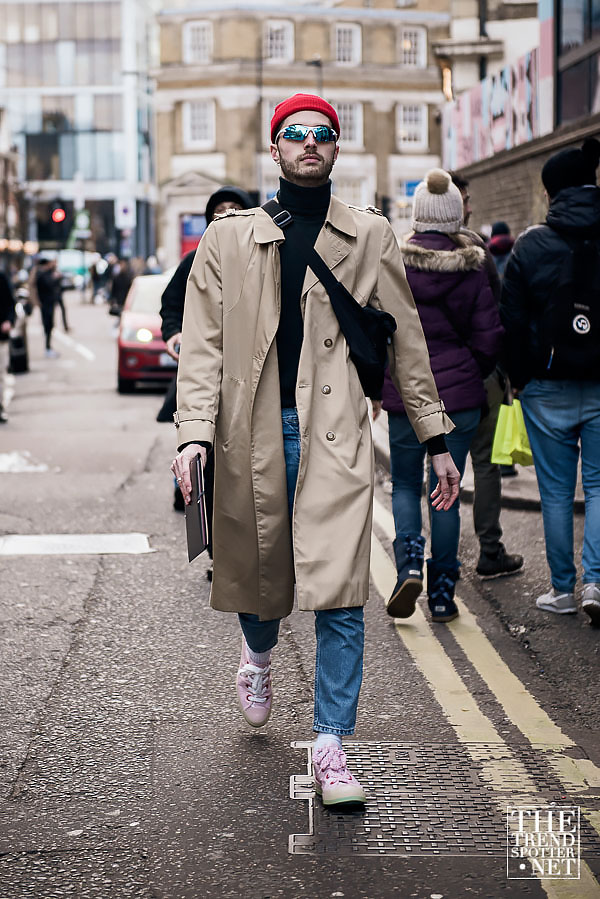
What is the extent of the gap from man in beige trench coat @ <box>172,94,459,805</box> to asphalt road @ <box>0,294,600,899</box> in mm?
307

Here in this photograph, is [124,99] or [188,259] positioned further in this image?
[124,99]

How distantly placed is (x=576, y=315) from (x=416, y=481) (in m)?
1.04

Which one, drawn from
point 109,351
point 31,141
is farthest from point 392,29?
point 109,351

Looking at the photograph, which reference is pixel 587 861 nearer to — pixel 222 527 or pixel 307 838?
pixel 307 838

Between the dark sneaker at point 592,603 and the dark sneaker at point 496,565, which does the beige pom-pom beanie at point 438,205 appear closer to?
the dark sneaker at point 592,603

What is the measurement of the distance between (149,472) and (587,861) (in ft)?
26.4

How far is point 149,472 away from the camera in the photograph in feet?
37.5

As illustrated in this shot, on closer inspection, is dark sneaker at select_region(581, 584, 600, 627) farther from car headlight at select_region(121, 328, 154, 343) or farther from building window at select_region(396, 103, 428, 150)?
building window at select_region(396, 103, 428, 150)

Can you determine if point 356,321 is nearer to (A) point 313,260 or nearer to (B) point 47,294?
(A) point 313,260

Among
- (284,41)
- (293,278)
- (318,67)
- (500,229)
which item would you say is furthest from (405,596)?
(284,41)

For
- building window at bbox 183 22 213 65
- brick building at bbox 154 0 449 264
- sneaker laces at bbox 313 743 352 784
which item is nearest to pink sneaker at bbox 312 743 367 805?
sneaker laces at bbox 313 743 352 784

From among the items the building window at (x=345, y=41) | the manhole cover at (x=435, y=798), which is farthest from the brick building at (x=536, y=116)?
the building window at (x=345, y=41)

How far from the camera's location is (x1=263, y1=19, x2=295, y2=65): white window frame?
70500mm

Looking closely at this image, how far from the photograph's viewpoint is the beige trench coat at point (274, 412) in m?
4.11
